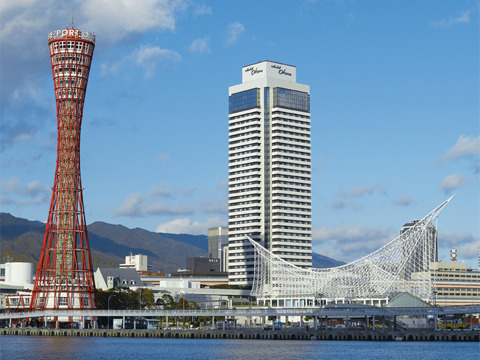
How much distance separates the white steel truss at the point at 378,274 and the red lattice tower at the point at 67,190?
4391 cm

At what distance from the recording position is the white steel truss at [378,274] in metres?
140

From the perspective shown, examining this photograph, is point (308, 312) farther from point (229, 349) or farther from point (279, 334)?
point (229, 349)

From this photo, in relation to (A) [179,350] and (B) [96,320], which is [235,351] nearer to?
(A) [179,350]

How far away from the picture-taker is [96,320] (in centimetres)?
14512

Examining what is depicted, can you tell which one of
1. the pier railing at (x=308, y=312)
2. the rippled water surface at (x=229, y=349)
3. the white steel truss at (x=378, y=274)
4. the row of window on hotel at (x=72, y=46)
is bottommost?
the rippled water surface at (x=229, y=349)

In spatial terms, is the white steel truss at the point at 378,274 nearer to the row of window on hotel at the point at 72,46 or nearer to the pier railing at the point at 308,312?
the pier railing at the point at 308,312

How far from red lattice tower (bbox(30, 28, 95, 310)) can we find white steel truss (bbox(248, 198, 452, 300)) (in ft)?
144

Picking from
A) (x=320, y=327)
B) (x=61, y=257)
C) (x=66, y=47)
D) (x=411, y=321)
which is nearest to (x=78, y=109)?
(x=66, y=47)

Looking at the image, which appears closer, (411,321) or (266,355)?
(266,355)

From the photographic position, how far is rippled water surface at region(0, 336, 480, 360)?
91331 millimetres

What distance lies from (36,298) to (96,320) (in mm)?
11270

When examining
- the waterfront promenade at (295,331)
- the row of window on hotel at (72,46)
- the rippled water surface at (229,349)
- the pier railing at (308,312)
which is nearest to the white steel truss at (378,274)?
A: the waterfront promenade at (295,331)

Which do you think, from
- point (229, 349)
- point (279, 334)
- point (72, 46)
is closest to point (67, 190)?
point (72, 46)

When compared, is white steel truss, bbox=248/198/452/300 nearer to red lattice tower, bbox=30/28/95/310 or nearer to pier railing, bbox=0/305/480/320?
pier railing, bbox=0/305/480/320
